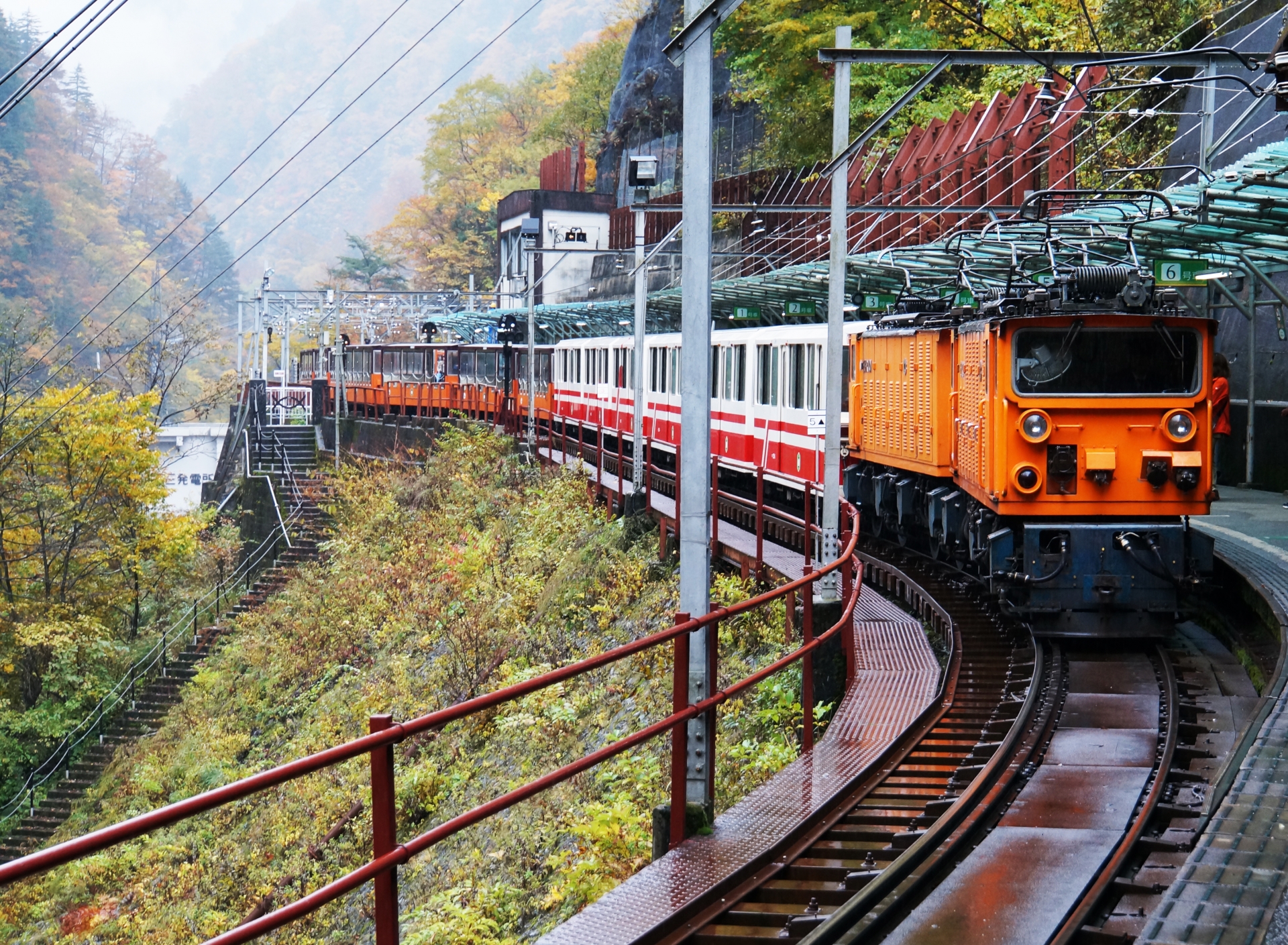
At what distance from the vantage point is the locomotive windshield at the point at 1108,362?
10.9 meters

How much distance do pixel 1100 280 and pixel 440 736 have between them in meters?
9.26

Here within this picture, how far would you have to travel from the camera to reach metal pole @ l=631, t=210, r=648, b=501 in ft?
65.8

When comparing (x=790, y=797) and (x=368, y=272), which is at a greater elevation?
(x=368, y=272)

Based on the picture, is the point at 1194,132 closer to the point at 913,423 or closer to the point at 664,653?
the point at 913,423

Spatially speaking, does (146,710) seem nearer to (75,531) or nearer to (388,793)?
(75,531)

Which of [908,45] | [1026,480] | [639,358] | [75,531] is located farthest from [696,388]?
[908,45]

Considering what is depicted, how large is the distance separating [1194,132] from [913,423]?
559 inches

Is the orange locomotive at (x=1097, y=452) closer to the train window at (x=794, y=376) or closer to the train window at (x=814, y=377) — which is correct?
the train window at (x=814, y=377)

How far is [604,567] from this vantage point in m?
18.7

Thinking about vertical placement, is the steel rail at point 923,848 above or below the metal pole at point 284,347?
below

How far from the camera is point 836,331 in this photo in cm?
1238

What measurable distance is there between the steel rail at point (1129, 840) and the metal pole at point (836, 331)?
3549 mm

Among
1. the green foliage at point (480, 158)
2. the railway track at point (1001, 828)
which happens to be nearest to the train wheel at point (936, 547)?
the railway track at point (1001, 828)

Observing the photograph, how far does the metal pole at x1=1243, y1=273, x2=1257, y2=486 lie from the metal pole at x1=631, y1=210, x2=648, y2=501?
28.6ft
